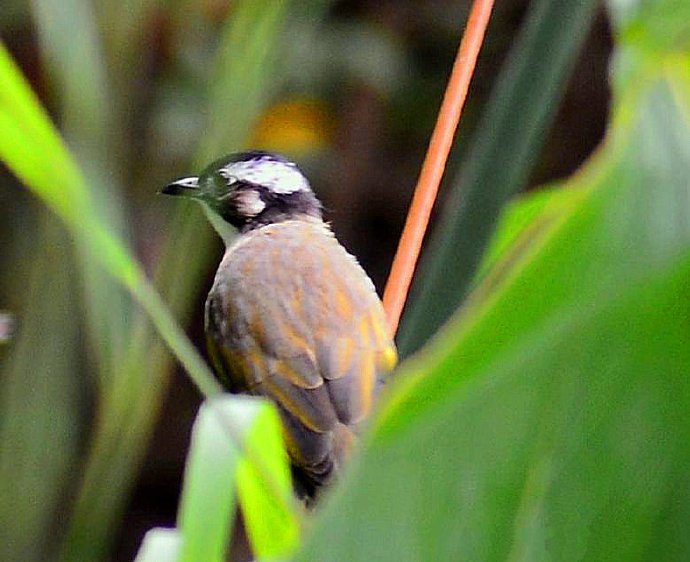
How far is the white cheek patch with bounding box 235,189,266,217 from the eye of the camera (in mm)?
1274

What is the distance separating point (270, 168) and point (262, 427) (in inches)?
29.0

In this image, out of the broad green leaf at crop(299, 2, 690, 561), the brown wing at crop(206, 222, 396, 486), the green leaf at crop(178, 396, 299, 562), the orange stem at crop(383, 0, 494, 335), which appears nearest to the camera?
the broad green leaf at crop(299, 2, 690, 561)

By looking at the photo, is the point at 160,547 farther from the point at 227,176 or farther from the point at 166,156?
the point at 166,156

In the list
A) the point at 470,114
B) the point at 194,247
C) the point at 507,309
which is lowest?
the point at 470,114

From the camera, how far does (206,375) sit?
548 mm

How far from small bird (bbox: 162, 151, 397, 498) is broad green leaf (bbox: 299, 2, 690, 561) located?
0.57 metres

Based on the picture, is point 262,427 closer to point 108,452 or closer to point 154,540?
point 154,540

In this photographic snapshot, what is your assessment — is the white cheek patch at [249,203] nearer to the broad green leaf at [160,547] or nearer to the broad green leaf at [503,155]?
the broad green leaf at [503,155]

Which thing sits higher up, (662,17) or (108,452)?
(662,17)

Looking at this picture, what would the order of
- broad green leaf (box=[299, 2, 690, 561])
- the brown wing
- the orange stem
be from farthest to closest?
1. the brown wing
2. the orange stem
3. broad green leaf (box=[299, 2, 690, 561])

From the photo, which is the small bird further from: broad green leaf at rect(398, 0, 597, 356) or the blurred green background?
broad green leaf at rect(398, 0, 597, 356)

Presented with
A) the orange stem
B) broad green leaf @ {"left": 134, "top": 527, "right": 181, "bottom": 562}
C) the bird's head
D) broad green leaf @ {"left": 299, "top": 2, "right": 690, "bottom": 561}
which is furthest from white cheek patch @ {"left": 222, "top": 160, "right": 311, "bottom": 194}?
broad green leaf @ {"left": 299, "top": 2, "right": 690, "bottom": 561}

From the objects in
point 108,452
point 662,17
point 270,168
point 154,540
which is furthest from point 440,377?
point 270,168

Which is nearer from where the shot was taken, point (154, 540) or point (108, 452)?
point (154, 540)
